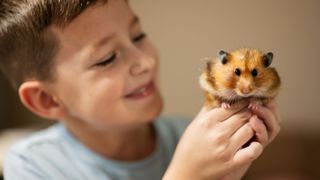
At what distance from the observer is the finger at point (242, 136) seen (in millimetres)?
773

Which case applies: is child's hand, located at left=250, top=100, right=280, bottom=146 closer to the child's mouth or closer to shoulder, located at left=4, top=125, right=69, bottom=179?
the child's mouth

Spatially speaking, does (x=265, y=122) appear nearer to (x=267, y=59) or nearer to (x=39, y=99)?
(x=267, y=59)

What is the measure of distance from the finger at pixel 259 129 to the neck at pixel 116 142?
1.49 ft

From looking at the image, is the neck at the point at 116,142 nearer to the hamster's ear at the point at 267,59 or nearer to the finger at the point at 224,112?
the finger at the point at 224,112

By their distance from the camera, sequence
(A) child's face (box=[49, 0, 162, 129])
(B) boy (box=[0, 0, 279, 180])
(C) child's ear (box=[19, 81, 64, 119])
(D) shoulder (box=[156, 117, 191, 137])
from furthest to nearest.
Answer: (D) shoulder (box=[156, 117, 191, 137])
(C) child's ear (box=[19, 81, 64, 119])
(A) child's face (box=[49, 0, 162, 129])
(B) boy (box=[0, 0, 279, 180])

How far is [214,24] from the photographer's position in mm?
1639

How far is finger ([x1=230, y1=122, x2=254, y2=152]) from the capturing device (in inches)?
30.5

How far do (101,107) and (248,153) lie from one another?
14.8 inches

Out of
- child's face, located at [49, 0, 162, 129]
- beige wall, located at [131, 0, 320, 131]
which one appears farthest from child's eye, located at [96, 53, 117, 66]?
beige wall, located at [131, 0, 320, 131]

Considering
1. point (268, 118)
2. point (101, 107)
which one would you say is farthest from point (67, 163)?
point (268, 118)

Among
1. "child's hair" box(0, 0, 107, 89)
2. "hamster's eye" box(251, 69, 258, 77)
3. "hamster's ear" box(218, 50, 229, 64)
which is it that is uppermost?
"child's hair" box(0, 0, 107, 89)

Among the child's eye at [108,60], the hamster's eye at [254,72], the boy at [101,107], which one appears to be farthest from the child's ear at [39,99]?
the hamster's eye at [254,72]

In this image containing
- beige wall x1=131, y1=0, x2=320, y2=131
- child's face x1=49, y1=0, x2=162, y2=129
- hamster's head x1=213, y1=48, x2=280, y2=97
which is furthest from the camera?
beige wall x1=131, y1=0, x2=320, y2=131

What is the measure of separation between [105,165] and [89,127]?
0.34ft
